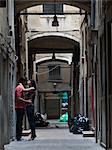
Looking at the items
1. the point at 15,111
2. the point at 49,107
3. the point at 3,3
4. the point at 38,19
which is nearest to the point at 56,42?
the point at 38,19

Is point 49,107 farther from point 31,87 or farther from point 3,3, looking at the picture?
point 3,3

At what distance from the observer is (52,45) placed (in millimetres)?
34438

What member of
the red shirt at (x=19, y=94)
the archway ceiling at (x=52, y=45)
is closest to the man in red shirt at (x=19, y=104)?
the red shirt at (x=19, y=94)

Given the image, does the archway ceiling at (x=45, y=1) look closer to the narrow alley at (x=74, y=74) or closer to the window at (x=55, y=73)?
the narrow alley at (x=74, y=74)

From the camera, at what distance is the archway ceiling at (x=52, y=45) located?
31567mm

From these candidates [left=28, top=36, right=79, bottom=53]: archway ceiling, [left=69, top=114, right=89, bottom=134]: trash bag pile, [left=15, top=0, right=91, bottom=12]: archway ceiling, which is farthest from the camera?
[left=28, top=36, right=79, bottom=53]: archway ceiling

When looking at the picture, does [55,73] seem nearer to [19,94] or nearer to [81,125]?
[81,125]

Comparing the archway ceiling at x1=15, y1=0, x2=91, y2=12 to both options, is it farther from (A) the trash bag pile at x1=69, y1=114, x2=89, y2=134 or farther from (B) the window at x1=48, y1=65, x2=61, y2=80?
(B) the window at x1=48, y1=65, x2=61, y2=80

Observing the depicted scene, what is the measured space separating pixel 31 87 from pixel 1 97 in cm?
346

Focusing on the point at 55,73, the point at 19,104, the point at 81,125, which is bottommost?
the point at 55,73

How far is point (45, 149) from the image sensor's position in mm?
13414

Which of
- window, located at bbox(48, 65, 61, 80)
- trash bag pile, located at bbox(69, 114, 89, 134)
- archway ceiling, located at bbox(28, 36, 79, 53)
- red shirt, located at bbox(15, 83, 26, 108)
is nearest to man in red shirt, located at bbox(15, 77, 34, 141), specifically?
red shirt, located at bbox(15, 83, 26, 108)

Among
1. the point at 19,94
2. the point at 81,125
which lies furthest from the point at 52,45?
the point at 19,94

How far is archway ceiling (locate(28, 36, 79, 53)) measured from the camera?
31.6 meters
